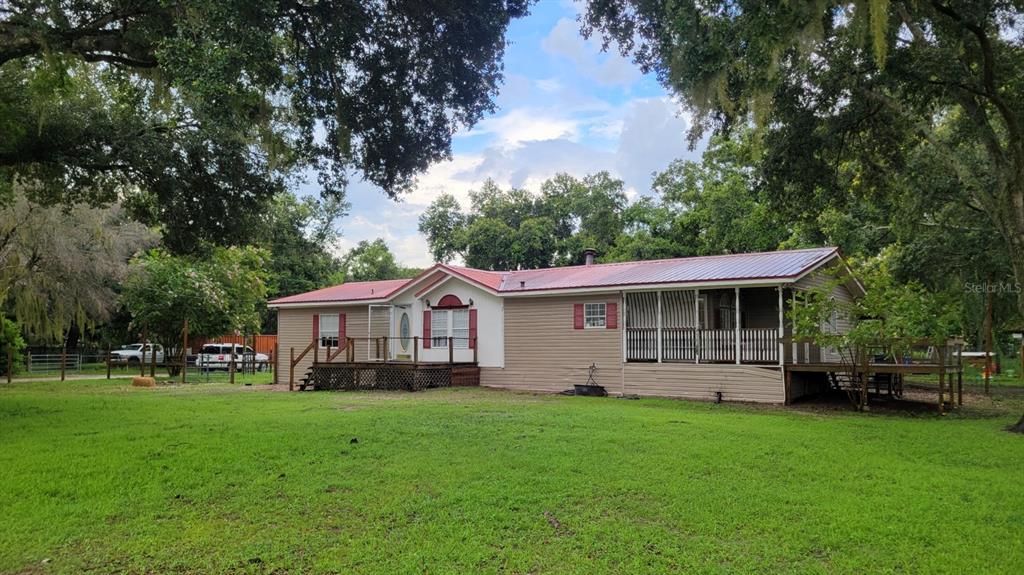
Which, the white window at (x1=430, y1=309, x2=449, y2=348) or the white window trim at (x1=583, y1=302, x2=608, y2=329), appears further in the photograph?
the white window at (x1=430, y1=309, x2=449, y2=348)

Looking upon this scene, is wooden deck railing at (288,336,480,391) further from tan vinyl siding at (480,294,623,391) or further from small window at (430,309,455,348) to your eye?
tan vinyl siding at (480,294,623,391)

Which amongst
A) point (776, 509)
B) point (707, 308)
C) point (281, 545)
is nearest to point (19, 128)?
point (281, 545)

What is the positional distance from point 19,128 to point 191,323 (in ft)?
56.0

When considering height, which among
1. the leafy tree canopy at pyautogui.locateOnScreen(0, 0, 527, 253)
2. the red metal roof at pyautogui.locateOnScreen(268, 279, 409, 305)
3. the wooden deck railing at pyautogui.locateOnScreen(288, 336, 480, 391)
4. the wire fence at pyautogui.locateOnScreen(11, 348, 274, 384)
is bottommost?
the wire fence at pyautogui.locateOnScreen(11, 348, 274, 384)

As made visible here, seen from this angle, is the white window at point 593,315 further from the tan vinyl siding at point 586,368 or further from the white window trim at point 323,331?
the white window trim at point 323,331

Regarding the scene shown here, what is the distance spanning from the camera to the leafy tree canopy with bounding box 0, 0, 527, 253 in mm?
7582

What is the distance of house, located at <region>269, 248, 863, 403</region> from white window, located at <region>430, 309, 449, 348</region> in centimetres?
4

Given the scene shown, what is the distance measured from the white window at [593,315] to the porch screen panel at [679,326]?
164cm

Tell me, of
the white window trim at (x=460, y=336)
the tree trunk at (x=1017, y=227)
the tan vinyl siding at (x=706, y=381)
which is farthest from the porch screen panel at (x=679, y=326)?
the tree trunk at (x=1017, y=227)

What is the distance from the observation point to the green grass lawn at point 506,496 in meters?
4.59

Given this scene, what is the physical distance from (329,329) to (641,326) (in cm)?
1107

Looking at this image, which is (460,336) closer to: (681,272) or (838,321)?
(681,272)

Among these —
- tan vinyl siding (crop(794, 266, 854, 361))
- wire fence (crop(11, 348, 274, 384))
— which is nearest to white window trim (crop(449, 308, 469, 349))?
wire fence (crop(11, 348, 274, 384))

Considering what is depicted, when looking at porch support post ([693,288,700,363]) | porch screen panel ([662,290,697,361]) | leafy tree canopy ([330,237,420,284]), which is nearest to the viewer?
porch support post ([693,288,700,363])
